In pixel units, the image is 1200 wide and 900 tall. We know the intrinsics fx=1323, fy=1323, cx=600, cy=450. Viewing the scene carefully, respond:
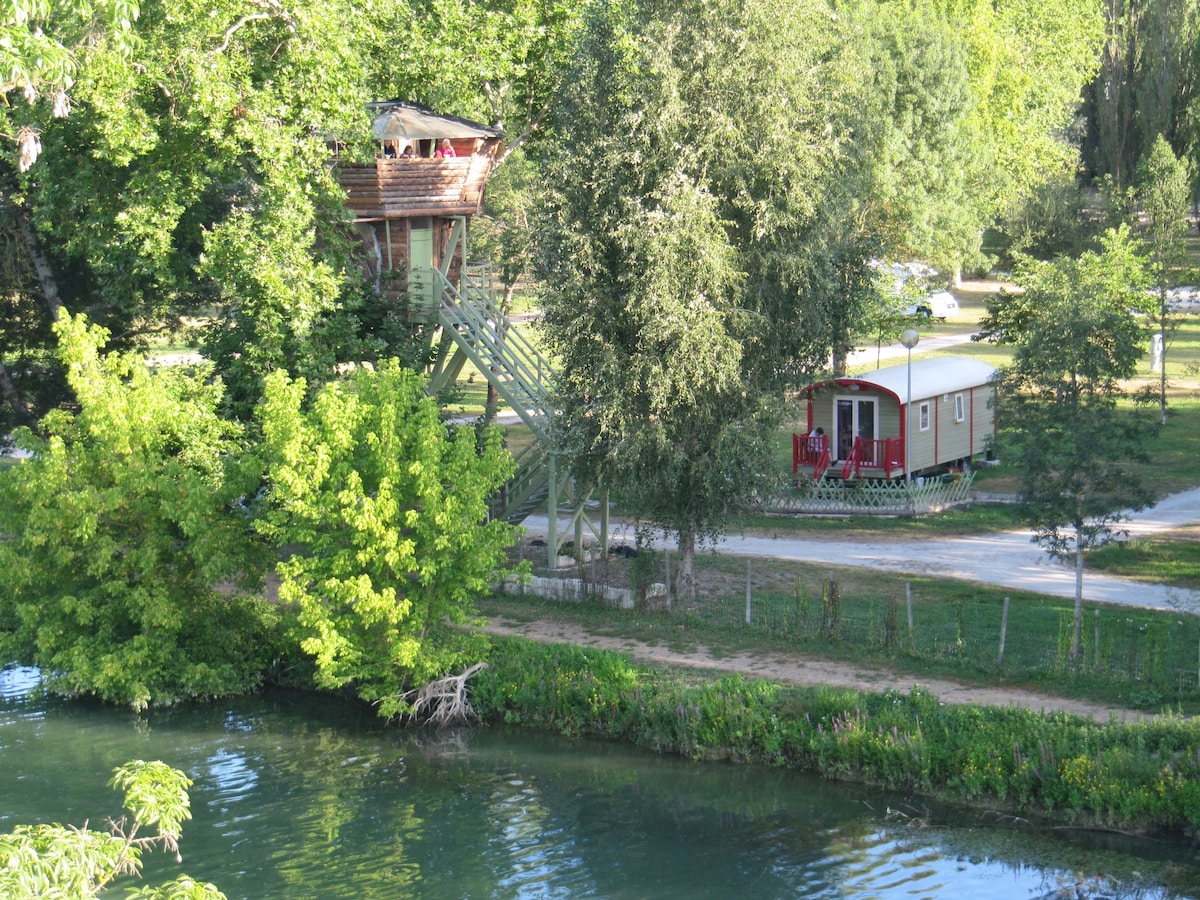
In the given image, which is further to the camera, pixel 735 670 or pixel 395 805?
pixel 735 670

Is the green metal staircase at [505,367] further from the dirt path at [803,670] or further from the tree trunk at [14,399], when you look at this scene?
the tree trunk at [14,399]

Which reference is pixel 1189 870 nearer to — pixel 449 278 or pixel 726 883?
pixel 726 883

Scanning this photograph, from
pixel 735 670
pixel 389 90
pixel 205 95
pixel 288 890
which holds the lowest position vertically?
pixel 288 890

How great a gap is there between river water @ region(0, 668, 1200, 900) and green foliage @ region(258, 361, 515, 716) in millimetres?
1509

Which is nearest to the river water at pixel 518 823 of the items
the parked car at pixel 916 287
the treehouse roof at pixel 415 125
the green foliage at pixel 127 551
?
the green foliage at pixel 127 551

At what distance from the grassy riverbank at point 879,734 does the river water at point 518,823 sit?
1.16 ft

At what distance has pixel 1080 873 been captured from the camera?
53.7 ft

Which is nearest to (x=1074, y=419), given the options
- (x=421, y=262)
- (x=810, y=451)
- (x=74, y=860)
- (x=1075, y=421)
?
(x=1075, y=421)

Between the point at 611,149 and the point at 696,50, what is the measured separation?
7.36ft

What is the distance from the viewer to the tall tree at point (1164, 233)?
44.4 meters

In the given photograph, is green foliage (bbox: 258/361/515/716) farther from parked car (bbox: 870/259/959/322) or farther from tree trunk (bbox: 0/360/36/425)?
parked car (bbox: 870/259/959/322)

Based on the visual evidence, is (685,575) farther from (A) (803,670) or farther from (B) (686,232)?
(B) (686,232)

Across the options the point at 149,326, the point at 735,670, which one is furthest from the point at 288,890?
the point at 149,326

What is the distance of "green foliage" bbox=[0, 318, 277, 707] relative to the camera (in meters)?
23.2
